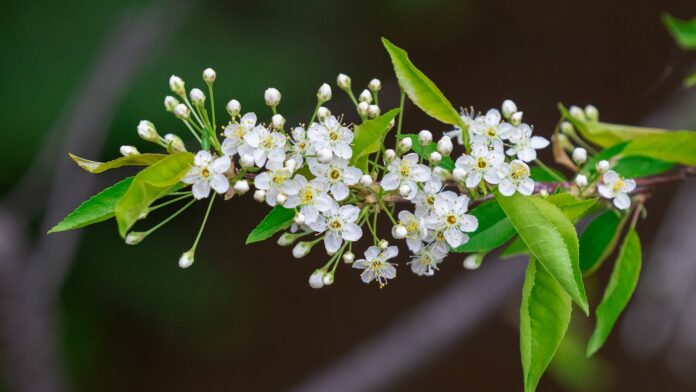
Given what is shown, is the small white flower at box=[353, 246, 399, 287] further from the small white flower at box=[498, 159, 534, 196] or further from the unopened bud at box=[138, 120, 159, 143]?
the unopened bud at box=[138, 120, 159, 143]

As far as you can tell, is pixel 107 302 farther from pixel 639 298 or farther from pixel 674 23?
pixel 674 23

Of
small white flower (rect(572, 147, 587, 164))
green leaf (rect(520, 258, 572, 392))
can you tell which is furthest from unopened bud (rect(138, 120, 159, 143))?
small white flower (rect(572, 147, 587, 164))

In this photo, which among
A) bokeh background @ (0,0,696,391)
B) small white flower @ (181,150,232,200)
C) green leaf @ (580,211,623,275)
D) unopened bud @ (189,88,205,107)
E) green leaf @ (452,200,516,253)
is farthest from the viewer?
bokeh background @ (0,0,696,391)

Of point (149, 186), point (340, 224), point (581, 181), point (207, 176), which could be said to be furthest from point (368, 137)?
point (581, 181)

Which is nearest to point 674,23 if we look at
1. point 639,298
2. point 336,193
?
point 336,193

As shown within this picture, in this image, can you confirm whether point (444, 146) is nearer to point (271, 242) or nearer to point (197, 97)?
point (197, 97)

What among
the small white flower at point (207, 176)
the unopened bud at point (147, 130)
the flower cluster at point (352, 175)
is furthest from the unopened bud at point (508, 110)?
the unopened bud at point (147, 130)

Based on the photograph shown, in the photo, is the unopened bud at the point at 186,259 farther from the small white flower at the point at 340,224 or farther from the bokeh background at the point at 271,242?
the bokeh background at the point at 271,242
